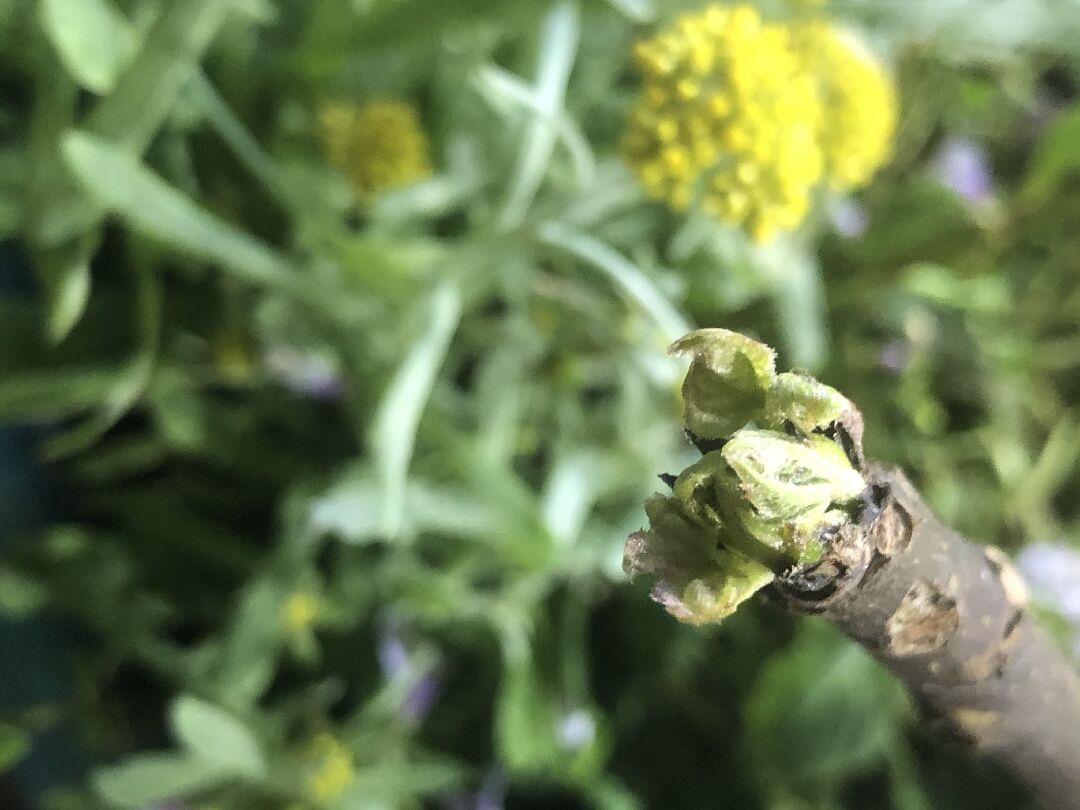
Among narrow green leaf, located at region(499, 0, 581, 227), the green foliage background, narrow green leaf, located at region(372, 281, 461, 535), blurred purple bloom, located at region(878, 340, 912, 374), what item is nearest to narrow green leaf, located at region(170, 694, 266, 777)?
the green foliage background

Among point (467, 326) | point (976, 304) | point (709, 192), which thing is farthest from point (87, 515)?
point (976, 304)

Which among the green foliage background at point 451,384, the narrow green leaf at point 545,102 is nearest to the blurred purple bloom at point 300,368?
the green foliage background at point 451,384

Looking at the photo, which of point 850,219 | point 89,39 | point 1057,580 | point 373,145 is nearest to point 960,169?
point 850,219

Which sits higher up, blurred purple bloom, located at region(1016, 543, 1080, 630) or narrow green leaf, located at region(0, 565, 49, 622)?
blurred purple bloom, located at region(1016, 543, 1080, 630)

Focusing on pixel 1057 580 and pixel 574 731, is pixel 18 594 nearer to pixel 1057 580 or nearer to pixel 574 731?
pixel 574 731

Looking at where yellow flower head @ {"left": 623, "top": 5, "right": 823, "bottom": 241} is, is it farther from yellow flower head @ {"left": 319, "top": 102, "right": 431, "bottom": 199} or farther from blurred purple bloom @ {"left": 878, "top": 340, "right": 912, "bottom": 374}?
blurred purple bloom @ {"left": 878, "top": 340, "right": 912, "bottom": 374}

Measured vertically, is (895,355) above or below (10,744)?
above

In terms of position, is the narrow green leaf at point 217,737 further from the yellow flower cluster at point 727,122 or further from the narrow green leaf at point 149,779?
the yellow flower cluster at point 727,122
